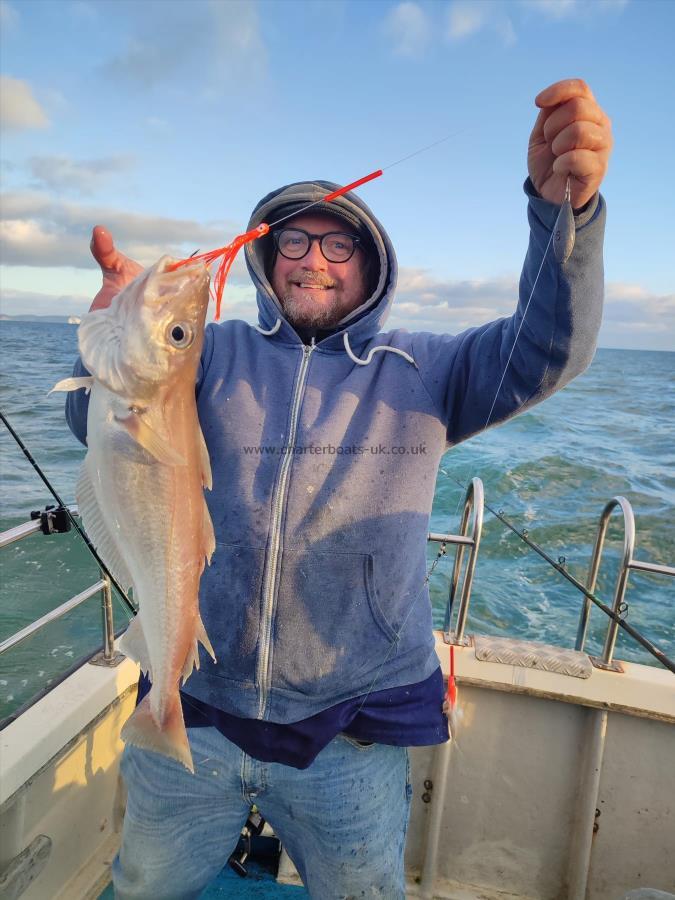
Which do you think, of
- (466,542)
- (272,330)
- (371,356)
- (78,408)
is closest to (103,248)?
(78,408)

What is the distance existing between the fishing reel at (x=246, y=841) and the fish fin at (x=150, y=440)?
8.07ft

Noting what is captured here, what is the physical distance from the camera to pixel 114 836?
3.61m

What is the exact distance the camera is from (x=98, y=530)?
2158 millimetres

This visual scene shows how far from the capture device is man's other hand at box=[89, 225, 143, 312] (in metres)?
2.17

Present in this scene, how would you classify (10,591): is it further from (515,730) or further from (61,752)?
(515,730)

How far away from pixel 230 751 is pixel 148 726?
0.37 metres

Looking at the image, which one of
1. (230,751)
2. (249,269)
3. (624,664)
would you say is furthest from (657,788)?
(249,269)

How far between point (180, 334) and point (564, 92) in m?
1.35

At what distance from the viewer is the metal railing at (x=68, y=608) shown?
109 inches

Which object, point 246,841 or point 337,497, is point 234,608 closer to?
point 337,497

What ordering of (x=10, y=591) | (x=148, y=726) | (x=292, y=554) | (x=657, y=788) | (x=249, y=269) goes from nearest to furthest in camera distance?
(x=148, y=726)
(x=292, y=554)
(x=249, y=269)
(x=657, y=788)
(x=10, y=591)

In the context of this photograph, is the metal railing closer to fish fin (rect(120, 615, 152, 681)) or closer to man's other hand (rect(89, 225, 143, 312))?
fish fin (rect(120, 615, 152, 681))

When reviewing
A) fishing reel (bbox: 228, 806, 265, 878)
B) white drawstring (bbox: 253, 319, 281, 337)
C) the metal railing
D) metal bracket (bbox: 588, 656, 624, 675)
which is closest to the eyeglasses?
white drawstring (bbox: 253, 319, 281, 337)

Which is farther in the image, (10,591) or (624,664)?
(10,591)
